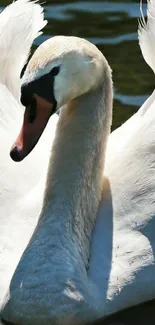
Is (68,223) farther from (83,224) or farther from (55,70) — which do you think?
(55,70)

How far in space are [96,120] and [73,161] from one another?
0.87 feet

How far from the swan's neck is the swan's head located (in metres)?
0.24

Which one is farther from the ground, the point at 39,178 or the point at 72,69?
the point at 72,69

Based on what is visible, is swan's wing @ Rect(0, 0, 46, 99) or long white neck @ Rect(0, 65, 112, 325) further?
swan's wing @ Rect(0, 0, 46, 99)

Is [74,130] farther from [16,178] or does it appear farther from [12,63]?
[12,63]

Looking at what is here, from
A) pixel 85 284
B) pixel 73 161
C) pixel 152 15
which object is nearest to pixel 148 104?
pixel 152 15

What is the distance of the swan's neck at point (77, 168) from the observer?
686 centimetres

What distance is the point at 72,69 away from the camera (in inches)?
255

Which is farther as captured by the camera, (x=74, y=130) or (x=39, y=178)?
(x=39, y=178)

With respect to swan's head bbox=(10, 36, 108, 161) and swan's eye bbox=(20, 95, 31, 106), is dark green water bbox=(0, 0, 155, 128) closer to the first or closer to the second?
swan's head bbox=(10, 36, 108, 161)

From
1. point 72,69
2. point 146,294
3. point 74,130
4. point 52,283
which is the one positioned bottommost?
point 146,294

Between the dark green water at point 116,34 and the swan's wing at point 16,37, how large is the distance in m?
1.36

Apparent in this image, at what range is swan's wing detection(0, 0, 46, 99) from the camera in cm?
818

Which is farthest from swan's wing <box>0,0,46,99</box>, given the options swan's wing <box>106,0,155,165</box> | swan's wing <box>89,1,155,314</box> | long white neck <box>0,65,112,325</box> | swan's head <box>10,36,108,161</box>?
swan's head <box>10,36,108,161</box>
